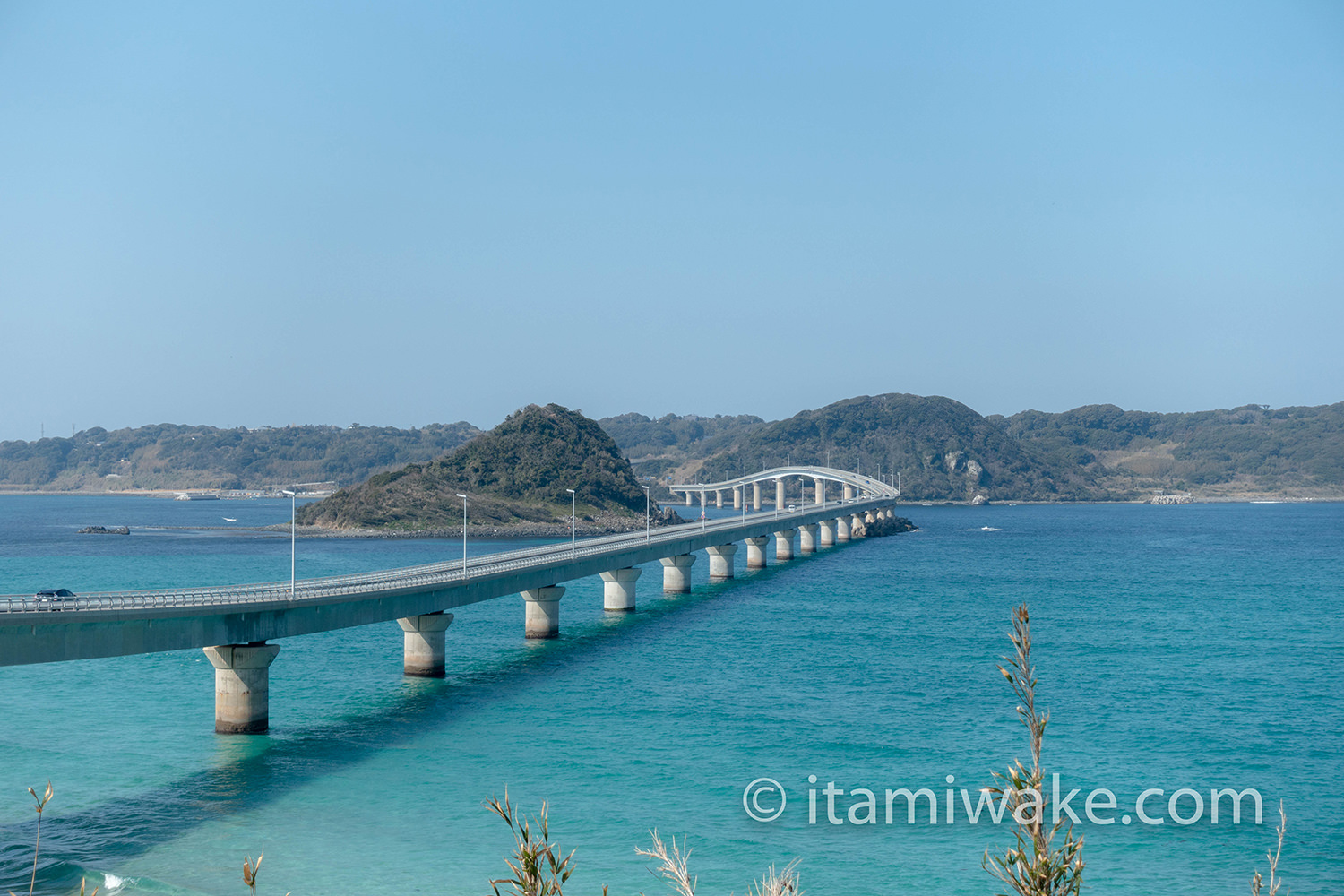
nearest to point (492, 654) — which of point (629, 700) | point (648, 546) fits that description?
point (629, 700)

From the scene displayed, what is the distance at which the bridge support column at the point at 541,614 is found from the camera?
74.9m

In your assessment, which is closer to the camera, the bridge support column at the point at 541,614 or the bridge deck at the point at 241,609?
the bridge deck at the point at 241,609

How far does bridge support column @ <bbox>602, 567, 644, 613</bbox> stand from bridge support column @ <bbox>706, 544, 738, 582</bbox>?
3280 cm

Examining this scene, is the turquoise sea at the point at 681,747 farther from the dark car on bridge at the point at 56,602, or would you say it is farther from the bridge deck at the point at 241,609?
the dark car on bridge at the point at 56,602

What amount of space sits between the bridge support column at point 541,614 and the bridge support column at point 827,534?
374 feet

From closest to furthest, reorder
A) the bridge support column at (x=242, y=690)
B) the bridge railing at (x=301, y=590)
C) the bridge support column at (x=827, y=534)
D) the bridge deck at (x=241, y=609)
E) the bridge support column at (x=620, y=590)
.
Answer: the bridge deck at (x=241, y=609)
the bridge railing at (x=301, y=590)
the bridge support column at (x=242, y=690)
the bridge support column at (x=620, y=590)
the bridge support column at (x=827, y=534)

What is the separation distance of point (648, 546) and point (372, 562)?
1666 inches

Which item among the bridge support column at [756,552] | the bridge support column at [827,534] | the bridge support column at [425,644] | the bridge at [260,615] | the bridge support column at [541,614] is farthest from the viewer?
the bridge support column at [827,534]

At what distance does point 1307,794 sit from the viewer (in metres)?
38.3

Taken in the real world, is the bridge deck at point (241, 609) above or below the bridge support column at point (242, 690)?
above

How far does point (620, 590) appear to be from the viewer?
9188 centimetres

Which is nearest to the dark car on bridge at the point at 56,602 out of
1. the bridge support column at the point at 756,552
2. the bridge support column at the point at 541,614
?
the bridge support column at the point at 541,614

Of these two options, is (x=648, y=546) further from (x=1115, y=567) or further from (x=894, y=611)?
(x=1115, y=567)

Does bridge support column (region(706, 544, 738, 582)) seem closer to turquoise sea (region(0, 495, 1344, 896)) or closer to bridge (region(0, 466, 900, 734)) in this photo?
turquoise sea (region(0, 495, 1344, 896))
